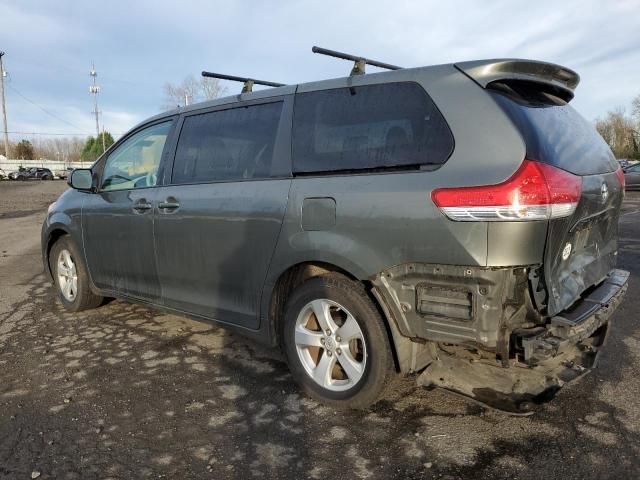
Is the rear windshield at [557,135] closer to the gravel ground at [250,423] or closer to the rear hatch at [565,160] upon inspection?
the rear hatch at [565,160]

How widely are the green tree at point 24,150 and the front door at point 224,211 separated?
9148cm

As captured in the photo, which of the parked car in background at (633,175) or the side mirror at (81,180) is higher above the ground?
the side mirror at (81,180)

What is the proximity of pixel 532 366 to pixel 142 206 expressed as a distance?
3105mm

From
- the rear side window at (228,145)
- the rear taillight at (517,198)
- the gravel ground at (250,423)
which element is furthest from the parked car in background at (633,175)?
the rear taillight at (517,198)

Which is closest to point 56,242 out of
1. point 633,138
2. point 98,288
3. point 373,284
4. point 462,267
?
point 98,288

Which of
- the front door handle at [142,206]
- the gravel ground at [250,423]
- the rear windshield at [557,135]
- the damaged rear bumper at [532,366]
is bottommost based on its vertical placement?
the gravel ground at [250,423]

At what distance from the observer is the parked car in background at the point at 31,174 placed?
53647mm

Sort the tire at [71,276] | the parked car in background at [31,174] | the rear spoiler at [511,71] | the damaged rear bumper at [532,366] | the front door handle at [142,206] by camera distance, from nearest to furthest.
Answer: the damaged rear bumper at [532,366] → the rear spoiler at [511,71] → the front door handle at [142,206] → the tire at [71,276] → the parked car in background at [31,174]

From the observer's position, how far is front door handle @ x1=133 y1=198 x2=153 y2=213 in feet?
13.5

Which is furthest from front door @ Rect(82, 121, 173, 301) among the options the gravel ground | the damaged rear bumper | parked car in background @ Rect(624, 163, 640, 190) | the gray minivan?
parked car in background @ Rect(624, 163, 640, 190)

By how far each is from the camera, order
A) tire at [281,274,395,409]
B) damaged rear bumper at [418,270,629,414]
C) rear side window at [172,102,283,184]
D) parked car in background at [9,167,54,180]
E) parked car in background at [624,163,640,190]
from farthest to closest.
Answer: parked car in background at [9,167,54,180], parked car in background at [624,163,640,190], rear side window at [172,102,283,184], tire at [281,274,395,409], damaged rear bumper at [418,270,629,414]

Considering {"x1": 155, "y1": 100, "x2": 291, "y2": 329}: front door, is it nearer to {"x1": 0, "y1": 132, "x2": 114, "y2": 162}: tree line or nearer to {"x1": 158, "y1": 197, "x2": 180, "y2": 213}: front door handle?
{"x1": 158, "y1": 197, "x2": 180, "y2": 213}: front door handle

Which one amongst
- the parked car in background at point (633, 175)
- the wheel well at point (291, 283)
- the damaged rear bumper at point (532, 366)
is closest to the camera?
the damaged rear bumper at point (532, 366)

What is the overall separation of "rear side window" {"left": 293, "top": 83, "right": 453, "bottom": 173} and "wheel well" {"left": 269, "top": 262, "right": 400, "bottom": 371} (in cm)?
59
